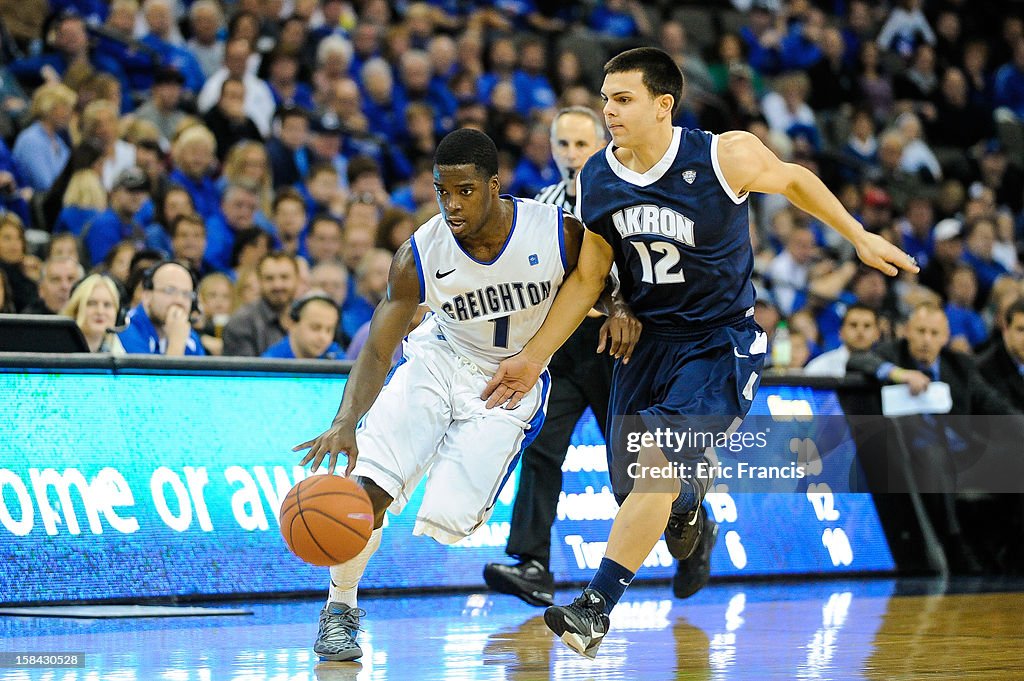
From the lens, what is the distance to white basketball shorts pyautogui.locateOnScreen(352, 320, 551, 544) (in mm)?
5410

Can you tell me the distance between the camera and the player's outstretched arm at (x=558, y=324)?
5.54 m

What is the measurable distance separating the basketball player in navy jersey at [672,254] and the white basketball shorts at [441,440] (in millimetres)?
151

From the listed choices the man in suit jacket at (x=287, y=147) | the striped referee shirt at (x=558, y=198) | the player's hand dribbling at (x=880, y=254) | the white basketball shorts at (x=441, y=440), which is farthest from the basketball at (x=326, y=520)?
the man in suit jacket at (x=287, y=147)

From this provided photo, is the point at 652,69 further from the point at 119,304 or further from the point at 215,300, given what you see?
the point at 215,300

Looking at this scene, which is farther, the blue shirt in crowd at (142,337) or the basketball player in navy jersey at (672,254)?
the blue shirt in crowd at (142,337)

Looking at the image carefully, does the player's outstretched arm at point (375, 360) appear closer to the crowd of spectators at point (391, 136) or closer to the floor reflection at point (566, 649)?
the floor reflection at point (566, 649)

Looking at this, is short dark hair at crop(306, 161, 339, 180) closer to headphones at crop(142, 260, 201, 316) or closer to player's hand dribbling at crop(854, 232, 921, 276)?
headphones at crop(142, 260, 201, 316)

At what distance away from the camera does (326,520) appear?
16.3 ft

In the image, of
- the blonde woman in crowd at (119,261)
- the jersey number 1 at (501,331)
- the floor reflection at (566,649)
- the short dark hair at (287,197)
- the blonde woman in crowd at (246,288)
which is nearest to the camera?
the floor reflection at (566,649)

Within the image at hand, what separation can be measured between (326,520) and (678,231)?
1.75 meters

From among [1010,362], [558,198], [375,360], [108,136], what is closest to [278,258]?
[108,136]

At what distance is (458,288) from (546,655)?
148 cm

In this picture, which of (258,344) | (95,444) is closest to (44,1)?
(258,344)

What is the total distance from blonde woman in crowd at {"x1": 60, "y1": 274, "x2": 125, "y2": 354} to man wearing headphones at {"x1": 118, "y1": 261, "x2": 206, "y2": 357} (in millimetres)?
128
